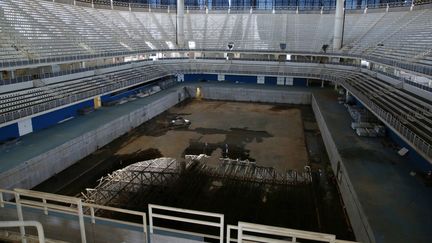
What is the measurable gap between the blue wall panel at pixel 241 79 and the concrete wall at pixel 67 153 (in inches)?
465

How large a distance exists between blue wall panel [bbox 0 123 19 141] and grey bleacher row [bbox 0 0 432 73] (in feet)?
12.6

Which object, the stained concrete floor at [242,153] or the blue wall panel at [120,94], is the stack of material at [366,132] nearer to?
the stained concrete floor at [242,153]

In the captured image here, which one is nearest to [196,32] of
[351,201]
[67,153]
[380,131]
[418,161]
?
[67,153]

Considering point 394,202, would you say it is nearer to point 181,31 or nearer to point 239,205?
point 239,205

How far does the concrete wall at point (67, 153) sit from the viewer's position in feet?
36.4

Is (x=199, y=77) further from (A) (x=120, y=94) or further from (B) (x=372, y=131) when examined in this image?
(B) (x=372, y=131)

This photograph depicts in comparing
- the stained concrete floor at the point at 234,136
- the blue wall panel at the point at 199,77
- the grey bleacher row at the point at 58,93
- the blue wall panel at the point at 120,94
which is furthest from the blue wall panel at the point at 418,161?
the blue wall panel at the point at 199,77

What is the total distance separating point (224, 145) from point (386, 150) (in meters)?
7.36

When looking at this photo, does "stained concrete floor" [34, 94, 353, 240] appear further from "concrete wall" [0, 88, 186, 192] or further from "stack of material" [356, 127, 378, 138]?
"stack of material" [356, 127, 378, 138]

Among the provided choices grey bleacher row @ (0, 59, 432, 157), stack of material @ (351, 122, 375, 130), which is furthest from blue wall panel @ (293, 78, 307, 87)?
stack of material @ (351, 122, 375, 130)

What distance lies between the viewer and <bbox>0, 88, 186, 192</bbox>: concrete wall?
437 inches

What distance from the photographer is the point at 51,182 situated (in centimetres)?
1220

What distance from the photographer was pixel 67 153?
13469mm

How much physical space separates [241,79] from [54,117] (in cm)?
1831
